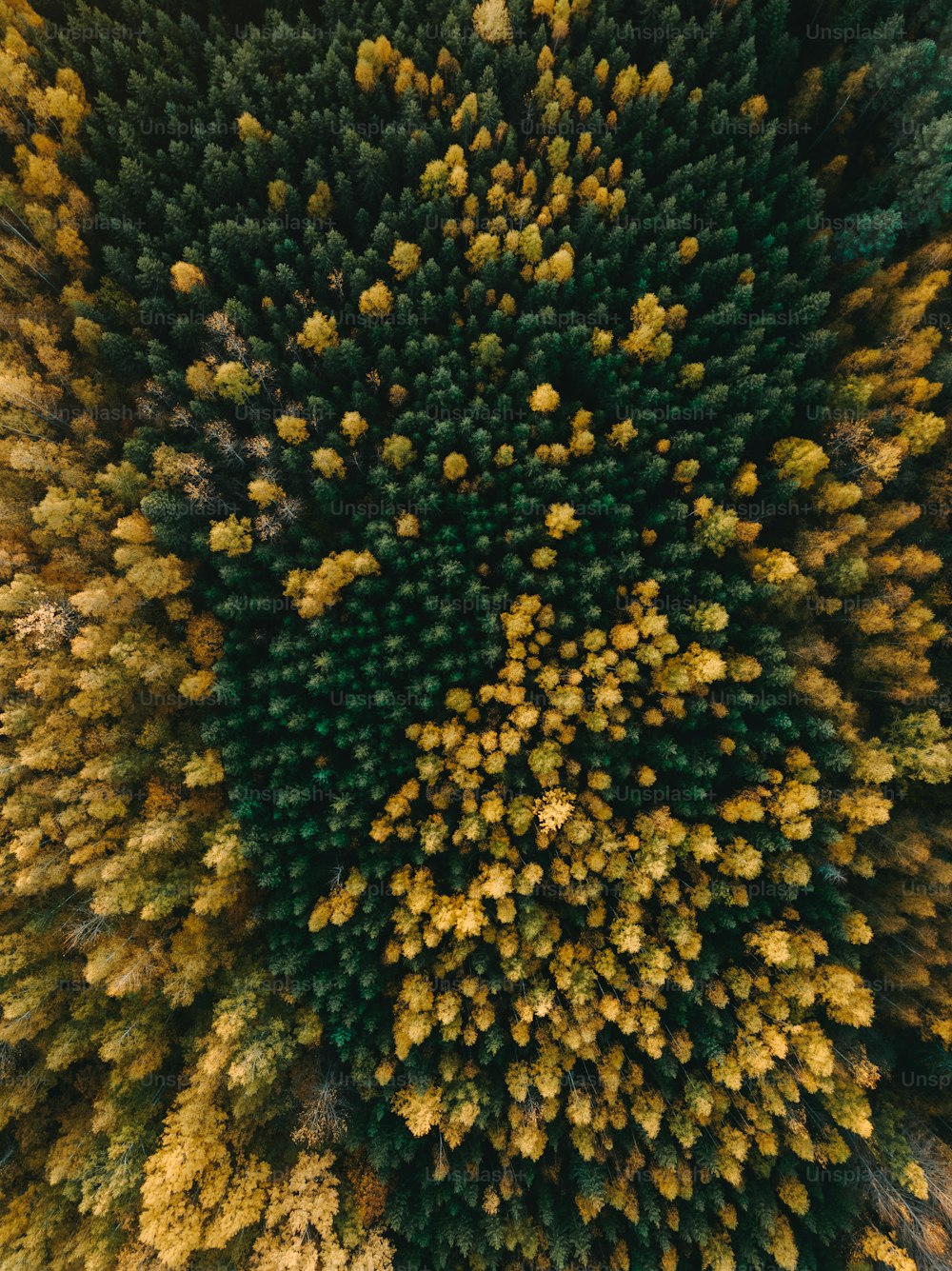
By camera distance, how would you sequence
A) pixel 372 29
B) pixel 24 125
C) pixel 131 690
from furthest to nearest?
pixel 372 29
pixel 24 125
pixel 131 690

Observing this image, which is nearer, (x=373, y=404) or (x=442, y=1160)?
(x=442, y=1160)

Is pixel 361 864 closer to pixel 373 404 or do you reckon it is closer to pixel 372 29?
pixel 373 404

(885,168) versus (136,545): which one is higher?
(885,168)

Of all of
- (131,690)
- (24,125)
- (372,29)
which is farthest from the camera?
(372,29)

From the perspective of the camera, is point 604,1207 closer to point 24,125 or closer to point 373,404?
point 373,404

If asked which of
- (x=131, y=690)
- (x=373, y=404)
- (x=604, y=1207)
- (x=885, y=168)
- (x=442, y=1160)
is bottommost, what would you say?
(x=604, y=1207)

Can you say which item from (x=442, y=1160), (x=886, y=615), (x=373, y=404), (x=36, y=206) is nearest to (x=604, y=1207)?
(x=442, y=1160)
